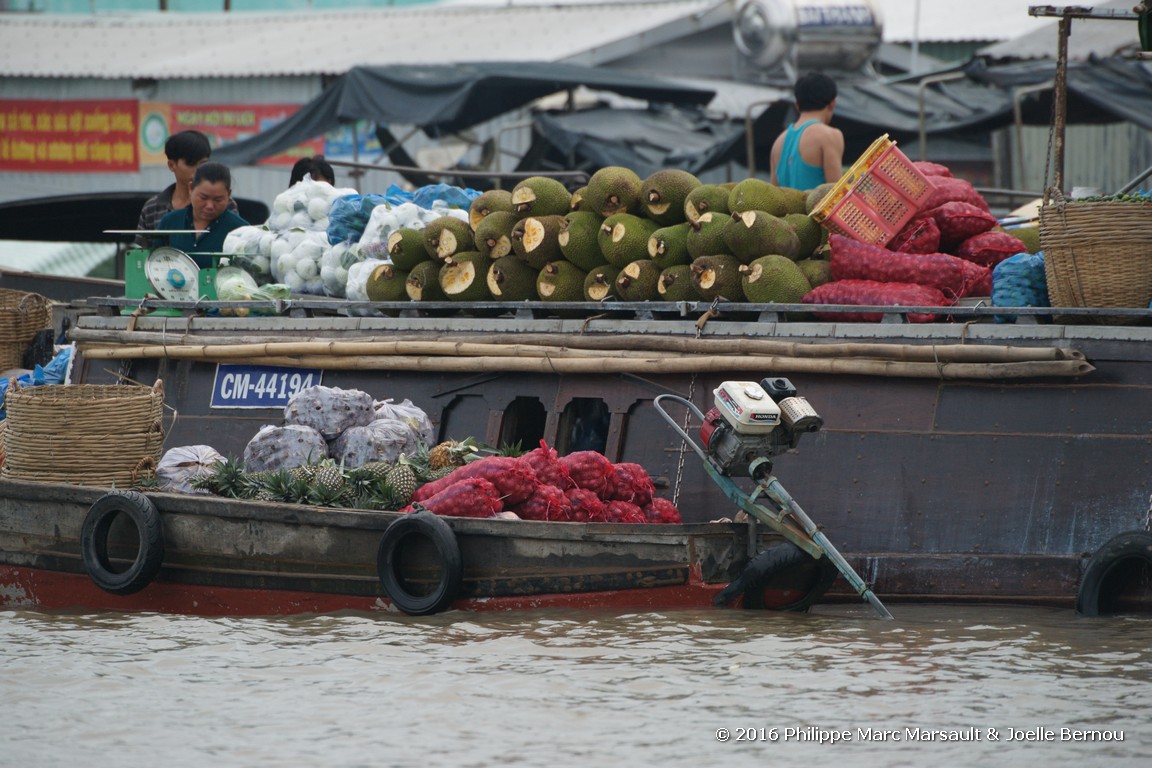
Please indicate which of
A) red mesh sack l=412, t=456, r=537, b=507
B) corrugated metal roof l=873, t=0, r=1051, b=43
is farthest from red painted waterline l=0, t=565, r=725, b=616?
corrugated metal roof l=873, t=0, r=1051, b=43

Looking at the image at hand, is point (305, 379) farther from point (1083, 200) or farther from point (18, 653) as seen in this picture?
point (1083, 200)

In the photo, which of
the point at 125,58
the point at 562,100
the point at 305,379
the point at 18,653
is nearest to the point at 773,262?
the point at 305,379

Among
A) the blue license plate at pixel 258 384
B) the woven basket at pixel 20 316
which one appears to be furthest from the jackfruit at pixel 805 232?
the woven basket at pixel 20 316

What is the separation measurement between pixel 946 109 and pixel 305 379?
12719mm

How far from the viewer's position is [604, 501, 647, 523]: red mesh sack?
6797mm

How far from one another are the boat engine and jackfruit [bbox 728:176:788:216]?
136 cm

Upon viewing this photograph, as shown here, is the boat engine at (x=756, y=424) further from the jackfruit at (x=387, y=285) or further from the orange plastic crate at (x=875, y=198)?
the jackfruit at (x=387, y=285)

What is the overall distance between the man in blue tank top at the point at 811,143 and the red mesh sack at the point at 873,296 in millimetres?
1508

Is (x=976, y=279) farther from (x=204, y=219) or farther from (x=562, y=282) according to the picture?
(x=204, y=219)

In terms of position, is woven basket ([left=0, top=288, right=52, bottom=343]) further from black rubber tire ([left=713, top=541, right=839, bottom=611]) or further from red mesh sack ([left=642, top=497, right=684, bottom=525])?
black rubber tire ([left=713, top=541, right=839, bottom=611])

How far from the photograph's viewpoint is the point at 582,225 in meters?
7.93

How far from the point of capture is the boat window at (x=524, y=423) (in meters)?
7.92

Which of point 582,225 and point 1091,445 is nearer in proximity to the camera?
point 1091,445

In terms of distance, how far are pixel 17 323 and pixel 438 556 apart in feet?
17.0
